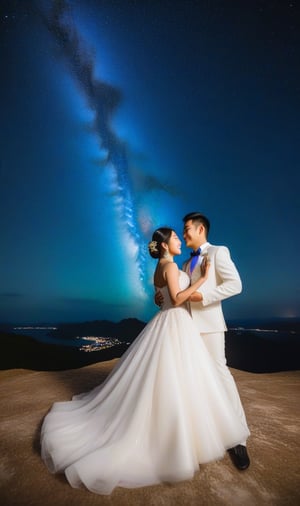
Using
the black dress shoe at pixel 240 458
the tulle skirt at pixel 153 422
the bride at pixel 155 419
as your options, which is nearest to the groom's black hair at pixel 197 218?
the bride at pixel 155 419

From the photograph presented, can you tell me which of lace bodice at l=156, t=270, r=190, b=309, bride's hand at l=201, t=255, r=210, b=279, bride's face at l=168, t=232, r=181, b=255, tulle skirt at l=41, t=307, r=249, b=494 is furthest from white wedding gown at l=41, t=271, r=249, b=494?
bride's face at l=168, t=232, r=181, b=255

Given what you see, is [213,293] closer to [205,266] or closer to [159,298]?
[205,266]

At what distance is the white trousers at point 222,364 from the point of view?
94.7 inches

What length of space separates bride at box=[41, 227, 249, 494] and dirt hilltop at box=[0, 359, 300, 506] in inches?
3.6

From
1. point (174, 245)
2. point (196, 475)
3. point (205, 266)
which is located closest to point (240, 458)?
point (196, 475)

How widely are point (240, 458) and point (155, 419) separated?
0.84m

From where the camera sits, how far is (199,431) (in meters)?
2.02

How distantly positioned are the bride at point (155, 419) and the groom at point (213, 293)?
120 millimetres

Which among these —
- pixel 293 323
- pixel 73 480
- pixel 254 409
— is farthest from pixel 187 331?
pixel 293 323

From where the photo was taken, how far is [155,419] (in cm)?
210

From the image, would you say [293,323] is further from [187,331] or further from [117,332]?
[187,331]

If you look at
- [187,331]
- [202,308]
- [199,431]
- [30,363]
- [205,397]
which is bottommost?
[30,363]

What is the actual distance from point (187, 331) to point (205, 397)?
0.55 metres

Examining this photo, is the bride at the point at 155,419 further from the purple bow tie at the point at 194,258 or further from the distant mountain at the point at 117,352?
the distant mountain at the point at 117,352
